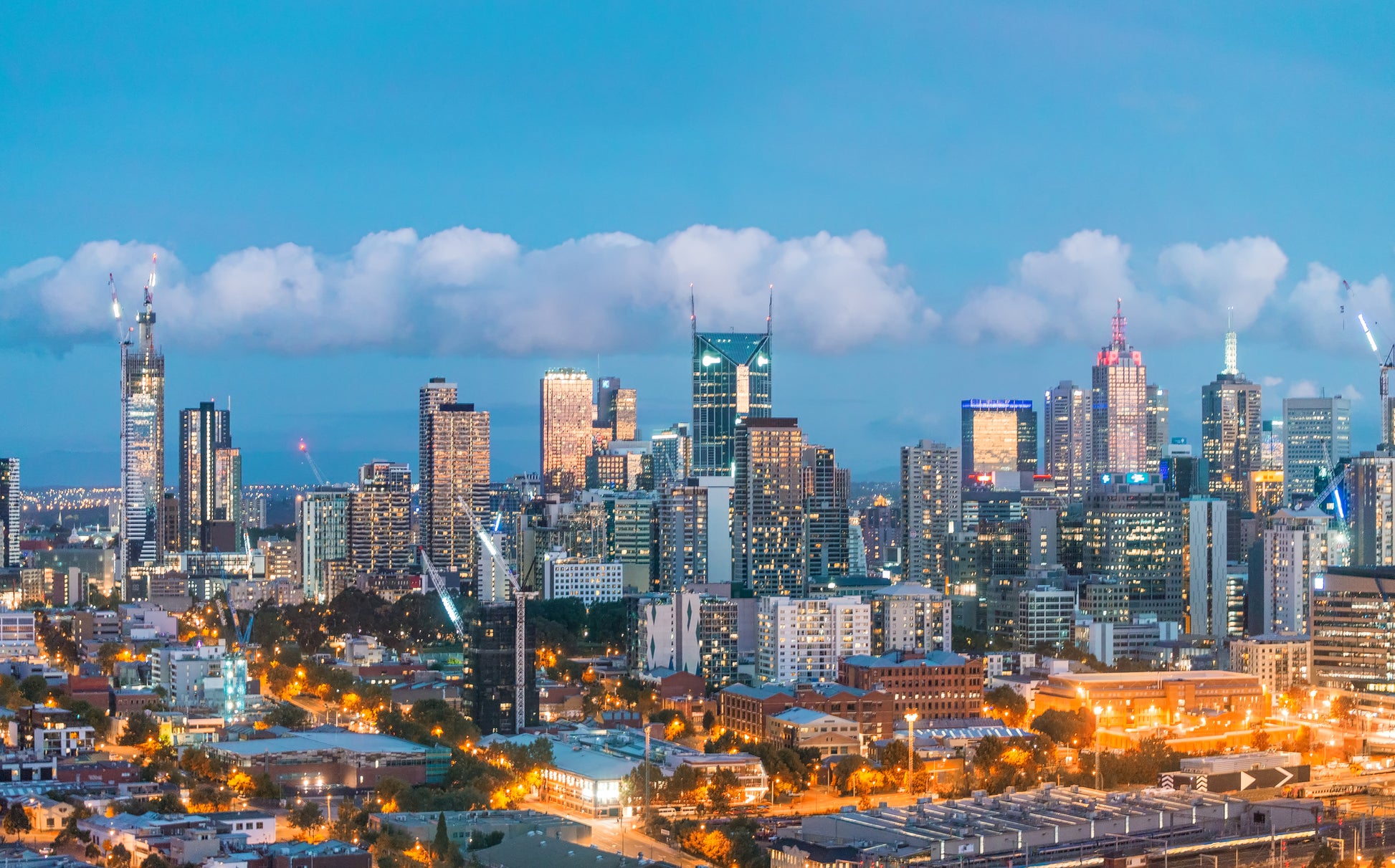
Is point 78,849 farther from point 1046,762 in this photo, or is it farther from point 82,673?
point 82,673

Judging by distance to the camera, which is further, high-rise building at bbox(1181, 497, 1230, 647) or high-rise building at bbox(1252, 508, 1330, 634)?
high-rise building at bbox(1181, 497, 1230, 647)

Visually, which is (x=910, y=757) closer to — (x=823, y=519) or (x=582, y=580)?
(x=582, y=580)

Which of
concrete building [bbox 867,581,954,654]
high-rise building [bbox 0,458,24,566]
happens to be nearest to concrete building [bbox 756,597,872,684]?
concrete building [bbox 867,581,954,654]

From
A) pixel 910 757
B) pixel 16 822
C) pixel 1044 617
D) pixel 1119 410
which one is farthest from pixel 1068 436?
pixel 16 822

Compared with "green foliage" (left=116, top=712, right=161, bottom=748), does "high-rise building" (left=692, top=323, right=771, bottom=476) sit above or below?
above

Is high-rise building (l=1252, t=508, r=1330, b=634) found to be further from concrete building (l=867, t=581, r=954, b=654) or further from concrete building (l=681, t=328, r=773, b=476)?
concrete building (l=681, t=328, r=773, b=476)

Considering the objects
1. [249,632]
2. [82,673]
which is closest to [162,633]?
[249,632]

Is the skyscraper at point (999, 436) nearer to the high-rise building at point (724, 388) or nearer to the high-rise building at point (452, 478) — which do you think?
the high-rise building at point (724, 388)
